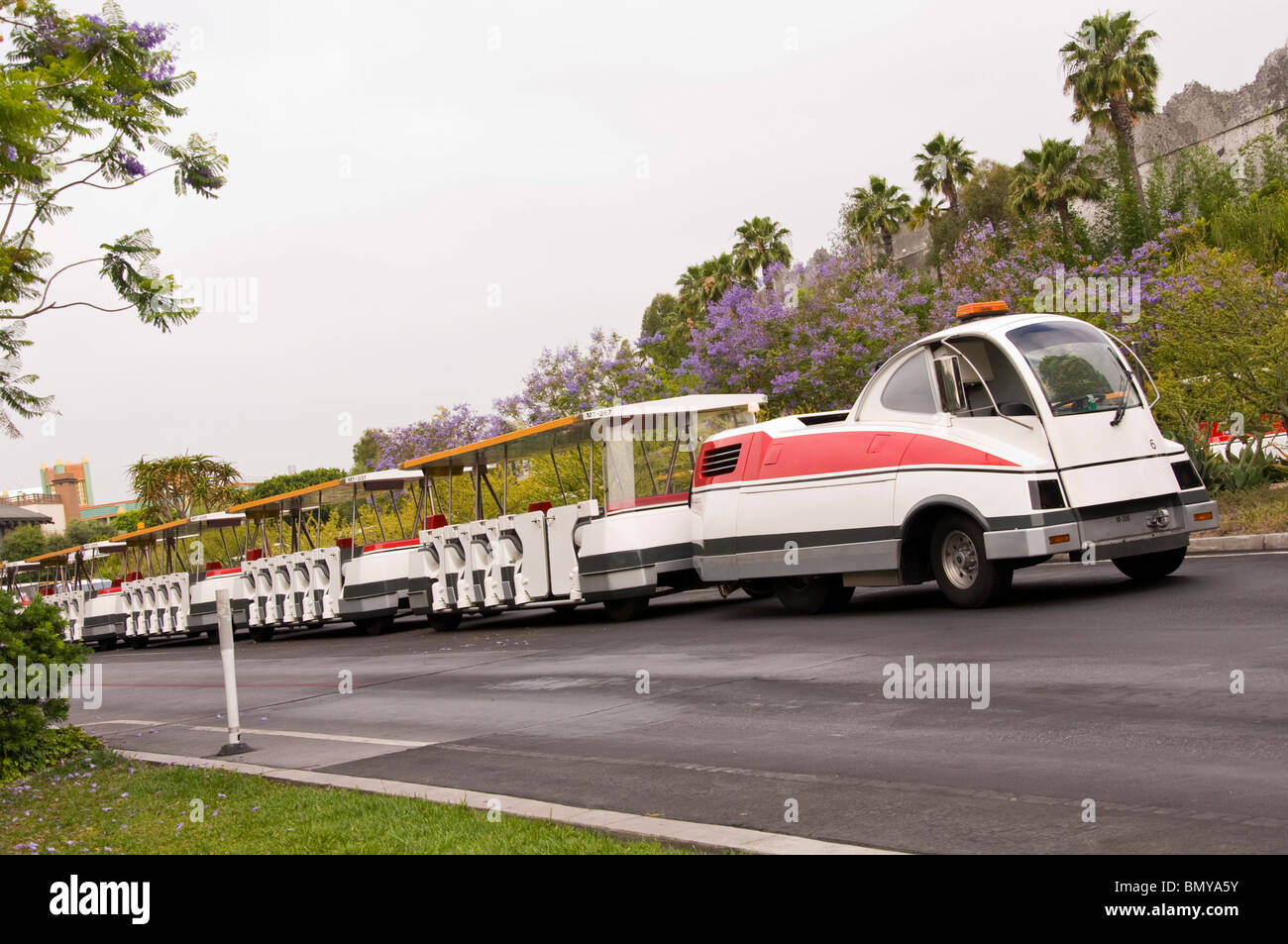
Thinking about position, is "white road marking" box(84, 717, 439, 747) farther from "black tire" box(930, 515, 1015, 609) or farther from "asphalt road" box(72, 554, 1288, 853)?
"black tire" box(930, 515, 1015, 609)

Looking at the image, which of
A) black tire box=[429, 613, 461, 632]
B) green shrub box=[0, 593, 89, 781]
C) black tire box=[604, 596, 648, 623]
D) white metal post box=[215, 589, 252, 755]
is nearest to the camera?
green shrub box=[0, 593, 89, 781]

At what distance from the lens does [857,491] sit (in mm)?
13398

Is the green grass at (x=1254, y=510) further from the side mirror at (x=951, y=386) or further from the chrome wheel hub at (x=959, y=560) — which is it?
the side mirror at (x=951, y=386)

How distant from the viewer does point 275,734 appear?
37.3ft

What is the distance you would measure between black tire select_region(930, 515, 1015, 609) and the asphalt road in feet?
0.97

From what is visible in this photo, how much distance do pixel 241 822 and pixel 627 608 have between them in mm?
10801

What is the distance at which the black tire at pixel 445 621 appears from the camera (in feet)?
71.8

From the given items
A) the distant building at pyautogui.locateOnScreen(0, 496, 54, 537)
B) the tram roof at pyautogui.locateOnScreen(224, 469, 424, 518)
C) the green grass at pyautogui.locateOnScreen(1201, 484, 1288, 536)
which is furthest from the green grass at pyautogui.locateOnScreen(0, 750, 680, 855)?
the distant building at pyautogui.locateOnScreen(0, 496, 54, 537)

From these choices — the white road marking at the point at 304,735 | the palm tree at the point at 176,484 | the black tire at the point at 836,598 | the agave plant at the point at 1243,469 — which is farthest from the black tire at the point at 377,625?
the palm tree at the point at 176,484

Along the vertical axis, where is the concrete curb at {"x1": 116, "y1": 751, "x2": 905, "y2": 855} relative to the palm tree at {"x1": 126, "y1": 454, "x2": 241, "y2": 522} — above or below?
below

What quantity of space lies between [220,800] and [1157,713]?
5.81m

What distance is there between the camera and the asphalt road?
5816 millimetres

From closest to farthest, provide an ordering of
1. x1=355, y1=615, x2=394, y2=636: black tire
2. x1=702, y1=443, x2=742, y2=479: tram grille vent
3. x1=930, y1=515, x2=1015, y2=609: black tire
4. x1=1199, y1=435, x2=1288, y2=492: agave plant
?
x1=930, y1=515, x2=1015, y2=609: black tire
x1=702, y1=443, x2=742, y2=479: tram grille vent
x1=1199, y1=435, x2=1288, y2=492: agave plant
x1=355, y1=615, x2=394, y2=636: black tire
